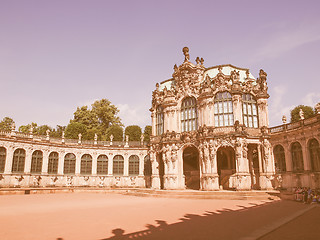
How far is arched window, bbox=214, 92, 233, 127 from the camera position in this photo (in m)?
34.1

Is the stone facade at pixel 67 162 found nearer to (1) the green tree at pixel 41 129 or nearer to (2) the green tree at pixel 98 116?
(2) the green tree at pixel 98 116

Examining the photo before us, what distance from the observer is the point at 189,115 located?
3766 cm

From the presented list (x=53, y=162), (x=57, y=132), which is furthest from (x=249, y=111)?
(x=57, y=132)

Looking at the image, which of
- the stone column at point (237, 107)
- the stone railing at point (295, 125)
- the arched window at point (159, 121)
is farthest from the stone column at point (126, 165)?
the stone railing at point (295, 125)

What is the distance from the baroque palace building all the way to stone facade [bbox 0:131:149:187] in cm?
15

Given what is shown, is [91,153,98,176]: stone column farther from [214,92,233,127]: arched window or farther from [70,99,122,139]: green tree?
[214,92,233,127]: arched window

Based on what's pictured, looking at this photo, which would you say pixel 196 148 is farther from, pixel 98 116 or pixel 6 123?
pixel 6 123

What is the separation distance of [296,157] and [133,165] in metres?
28.7

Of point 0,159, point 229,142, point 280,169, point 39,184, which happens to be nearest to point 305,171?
point 280,169

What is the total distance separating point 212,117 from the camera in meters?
34.4

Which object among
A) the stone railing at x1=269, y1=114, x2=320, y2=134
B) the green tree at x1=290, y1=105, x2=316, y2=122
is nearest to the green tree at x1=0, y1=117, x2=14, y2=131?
the stone railing at x1=269, y1=114, x2=320, y2=134

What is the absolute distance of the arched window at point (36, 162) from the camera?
1564 inches

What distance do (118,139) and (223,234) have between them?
43.4 meters

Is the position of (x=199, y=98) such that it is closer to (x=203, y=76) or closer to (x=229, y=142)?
(x=203, y=76)
